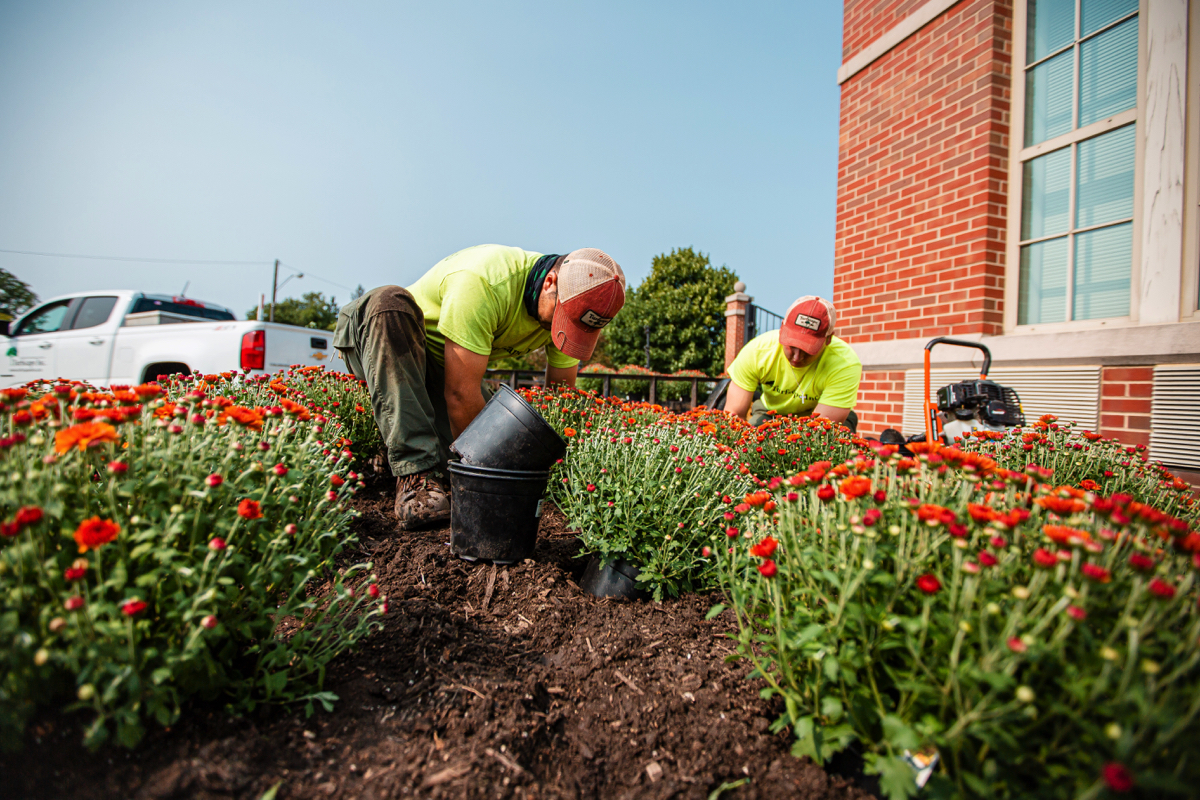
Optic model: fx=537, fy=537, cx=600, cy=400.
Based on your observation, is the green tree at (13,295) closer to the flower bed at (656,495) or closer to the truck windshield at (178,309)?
the truck windshield at (178,309)

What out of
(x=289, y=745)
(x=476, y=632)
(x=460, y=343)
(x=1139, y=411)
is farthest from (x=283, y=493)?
(x=1139, y=411)

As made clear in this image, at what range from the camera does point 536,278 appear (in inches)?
108

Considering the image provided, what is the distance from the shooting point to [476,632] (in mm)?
1841

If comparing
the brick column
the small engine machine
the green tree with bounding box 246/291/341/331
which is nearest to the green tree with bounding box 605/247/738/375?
the brick column

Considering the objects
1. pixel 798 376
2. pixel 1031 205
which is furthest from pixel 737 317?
pixel 798 376

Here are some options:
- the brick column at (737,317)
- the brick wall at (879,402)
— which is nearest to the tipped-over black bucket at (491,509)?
the brick wall at (879,402)

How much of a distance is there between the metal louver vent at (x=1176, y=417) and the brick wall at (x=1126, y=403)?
0.04m

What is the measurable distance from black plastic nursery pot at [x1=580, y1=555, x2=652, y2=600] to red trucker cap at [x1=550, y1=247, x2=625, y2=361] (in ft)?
3.53

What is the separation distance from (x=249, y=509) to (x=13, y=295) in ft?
90.1

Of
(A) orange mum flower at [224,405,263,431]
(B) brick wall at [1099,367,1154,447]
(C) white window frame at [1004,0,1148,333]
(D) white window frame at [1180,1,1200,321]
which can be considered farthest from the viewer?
(C) white window frame at [1004,0,1148,333]

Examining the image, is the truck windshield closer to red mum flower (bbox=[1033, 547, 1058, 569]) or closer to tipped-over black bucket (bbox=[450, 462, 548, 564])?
tipped-over black bucket (bbox=[450, 462, 548, 564])

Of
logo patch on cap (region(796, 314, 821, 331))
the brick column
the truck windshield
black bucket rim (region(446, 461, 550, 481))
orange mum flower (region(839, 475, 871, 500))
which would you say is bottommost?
black bucket rim (region(446, 461, 550, 481))

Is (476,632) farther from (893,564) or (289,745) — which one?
(893,564)

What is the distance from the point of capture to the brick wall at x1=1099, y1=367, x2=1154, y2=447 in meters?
3.32
